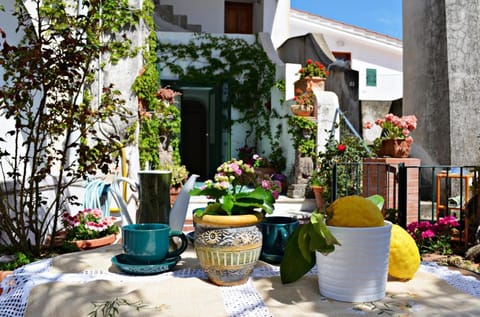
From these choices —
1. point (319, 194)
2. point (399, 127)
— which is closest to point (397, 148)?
point (399, 127)

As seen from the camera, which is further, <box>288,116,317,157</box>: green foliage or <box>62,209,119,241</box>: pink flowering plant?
<box>288,116,317,157</box>: green foliage

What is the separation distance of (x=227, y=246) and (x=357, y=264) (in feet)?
0.94

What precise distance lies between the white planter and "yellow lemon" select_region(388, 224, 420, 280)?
0.12 metres

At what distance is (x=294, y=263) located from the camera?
1012 mm

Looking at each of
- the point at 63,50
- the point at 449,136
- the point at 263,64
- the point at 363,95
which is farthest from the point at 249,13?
the point at 63,50

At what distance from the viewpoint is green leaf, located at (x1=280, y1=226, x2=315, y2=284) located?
1002 mm

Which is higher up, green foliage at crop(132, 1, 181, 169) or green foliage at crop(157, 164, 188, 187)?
green foliage at crop(132, 1, 181, 169)

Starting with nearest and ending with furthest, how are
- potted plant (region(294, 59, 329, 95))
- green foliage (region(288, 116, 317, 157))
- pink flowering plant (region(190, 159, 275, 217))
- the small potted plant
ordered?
pink flowering plant (region(190, 159, 275, 217)) → the small potted plant → green foliage (region(288, 116, 317, 157)) → potted plant (region(294, 59, 329, 95))

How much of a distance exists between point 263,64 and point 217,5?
3023 millimetres

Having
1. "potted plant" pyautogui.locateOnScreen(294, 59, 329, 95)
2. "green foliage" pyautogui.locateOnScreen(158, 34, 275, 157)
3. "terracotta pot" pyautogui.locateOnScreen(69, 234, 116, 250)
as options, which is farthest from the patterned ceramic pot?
"green foliage" pyautogui.locateOnScreen(158, 34, 275, 157)

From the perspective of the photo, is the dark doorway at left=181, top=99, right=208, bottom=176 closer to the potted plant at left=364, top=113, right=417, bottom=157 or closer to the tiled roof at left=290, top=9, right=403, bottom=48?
the potted plant at left=364, top=113, right=417, bottom=157

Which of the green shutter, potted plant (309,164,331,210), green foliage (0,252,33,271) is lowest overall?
green foliage (0,252,33,271)

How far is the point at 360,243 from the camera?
36.2 inches

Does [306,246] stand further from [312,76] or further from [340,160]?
[312,76]
